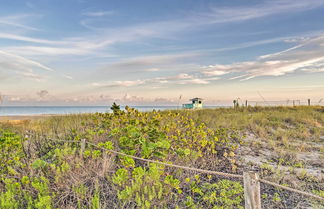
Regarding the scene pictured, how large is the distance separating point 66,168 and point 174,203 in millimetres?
1737

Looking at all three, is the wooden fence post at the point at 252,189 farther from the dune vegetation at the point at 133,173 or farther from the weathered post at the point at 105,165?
the weathered post at the point at 105,165

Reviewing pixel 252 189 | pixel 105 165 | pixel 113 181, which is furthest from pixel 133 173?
pixel 252 189

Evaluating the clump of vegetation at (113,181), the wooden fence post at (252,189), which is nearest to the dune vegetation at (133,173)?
the clump of vegetation at (113,181)

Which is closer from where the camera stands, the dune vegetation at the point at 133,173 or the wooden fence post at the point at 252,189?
the wooden fence post at the point at 252,189

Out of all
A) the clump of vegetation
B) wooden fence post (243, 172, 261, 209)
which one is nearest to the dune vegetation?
the clump of vegetation

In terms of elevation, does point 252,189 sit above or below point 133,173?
above

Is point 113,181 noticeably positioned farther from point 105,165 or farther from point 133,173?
point 105,165

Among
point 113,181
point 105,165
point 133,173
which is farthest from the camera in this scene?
point 105,165

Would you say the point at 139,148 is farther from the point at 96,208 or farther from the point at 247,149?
the point at 247,149

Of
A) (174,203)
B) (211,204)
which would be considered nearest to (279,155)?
(211,204)

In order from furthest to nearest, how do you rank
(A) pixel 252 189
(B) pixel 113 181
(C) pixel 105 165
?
(C) pixel 105 165 < (B) pixel 113 181 < (A) pixel 252 189

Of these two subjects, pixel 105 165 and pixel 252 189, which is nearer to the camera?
pixel 252 189

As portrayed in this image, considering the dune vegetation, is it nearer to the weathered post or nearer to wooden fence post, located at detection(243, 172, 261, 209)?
the weathered post

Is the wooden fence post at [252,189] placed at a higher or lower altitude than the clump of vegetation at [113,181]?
higher
